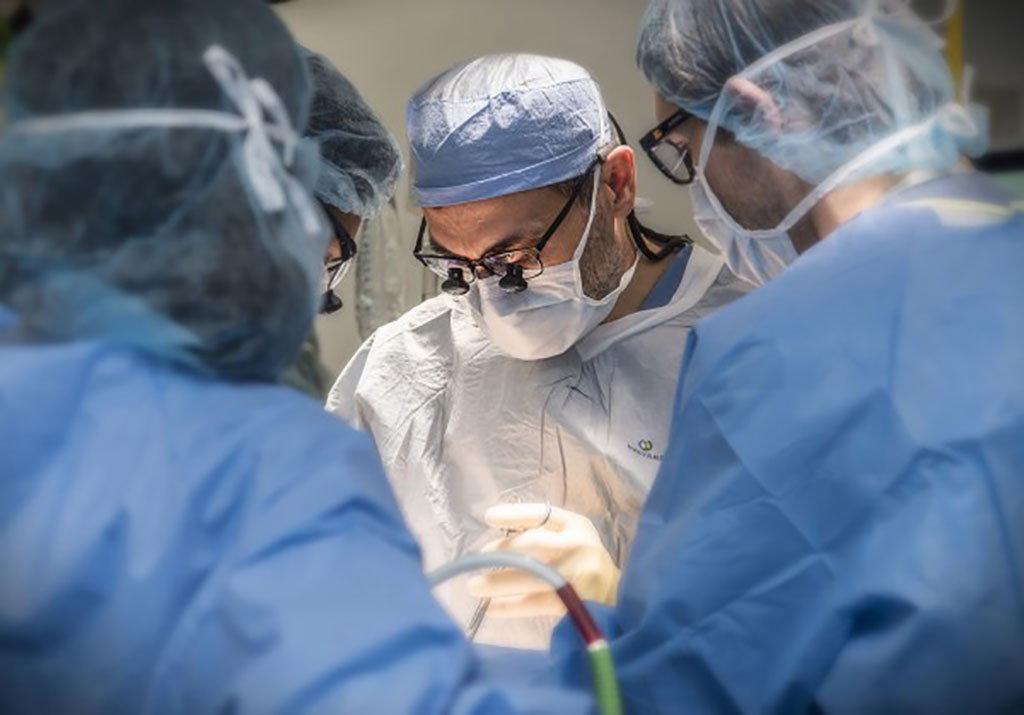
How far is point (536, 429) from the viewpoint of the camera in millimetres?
1635

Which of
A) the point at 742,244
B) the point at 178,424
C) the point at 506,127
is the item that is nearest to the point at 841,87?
the point at 742,244

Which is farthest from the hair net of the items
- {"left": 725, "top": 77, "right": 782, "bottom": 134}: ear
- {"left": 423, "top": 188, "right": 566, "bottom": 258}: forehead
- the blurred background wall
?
the blurred background wall

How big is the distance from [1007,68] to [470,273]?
0.86 meters

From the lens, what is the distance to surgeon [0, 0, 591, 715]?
0.63 meters

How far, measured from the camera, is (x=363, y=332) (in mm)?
2531

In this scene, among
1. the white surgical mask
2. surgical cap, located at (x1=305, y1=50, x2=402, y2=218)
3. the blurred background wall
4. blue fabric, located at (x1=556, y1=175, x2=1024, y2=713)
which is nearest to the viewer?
blue fabric, located at (x1=556, y1=175, x2=1024, y2=713)

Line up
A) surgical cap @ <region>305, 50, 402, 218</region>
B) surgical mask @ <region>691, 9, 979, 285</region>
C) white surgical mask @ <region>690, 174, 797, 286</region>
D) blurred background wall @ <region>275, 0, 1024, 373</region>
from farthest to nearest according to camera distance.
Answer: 1. blurred background wall @ <region>275, 0, 1024, 373</region>
2. surgical cap @ <region>305, 50, 402, 218</region>
3. white surgical mask @ <region>690, 174, 797, 286</region>
4. surgical mask @ <region>691, 9, 979, 285</region>

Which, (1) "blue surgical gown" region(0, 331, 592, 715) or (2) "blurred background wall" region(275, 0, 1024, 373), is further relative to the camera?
(2) "blurred background wall" region(275, 0, 1024, 373)

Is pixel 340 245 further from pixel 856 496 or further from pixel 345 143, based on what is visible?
pixel 856 496

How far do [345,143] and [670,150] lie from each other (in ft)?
1.79

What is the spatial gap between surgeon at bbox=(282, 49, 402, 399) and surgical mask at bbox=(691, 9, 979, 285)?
58cm

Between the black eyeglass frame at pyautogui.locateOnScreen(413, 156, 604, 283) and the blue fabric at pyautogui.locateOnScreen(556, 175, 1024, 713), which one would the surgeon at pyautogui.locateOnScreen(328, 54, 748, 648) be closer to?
the black eyeglass frame at pyautogui.locateOnScreen(413, 156, 604, 283)

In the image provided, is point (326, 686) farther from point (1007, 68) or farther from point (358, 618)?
point (1007, 68)

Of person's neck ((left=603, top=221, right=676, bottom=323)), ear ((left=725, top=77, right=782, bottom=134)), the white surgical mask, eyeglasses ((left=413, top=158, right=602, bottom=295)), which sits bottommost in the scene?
person's neck ((left=603, top=221, right=676, bottom=323))
